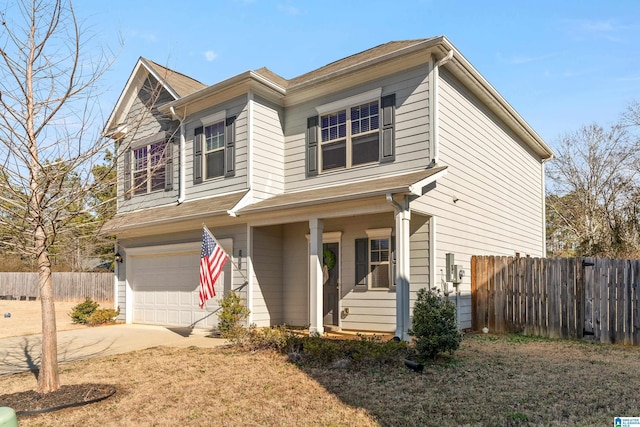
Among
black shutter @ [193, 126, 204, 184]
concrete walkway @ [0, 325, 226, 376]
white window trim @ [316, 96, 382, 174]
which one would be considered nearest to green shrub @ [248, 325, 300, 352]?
concrete walkway @ [0, 325, 226, 376]

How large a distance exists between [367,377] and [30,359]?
20.9 ft

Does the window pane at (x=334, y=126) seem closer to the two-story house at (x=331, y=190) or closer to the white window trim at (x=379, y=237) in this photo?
the two-story house at (x=331, y=190)

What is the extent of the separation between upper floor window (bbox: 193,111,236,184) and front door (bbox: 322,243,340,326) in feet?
10.1

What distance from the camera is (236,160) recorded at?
11.4m

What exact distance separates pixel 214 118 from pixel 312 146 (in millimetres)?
2785

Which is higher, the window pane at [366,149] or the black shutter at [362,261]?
the window pane at [366,149]

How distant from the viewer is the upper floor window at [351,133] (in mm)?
9992

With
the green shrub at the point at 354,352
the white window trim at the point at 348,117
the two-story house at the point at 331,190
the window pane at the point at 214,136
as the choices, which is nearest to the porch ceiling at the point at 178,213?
the two-story house at the point at 331,190

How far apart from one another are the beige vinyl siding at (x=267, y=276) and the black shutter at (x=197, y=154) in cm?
251

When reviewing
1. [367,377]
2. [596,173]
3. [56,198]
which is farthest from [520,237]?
[596,173]

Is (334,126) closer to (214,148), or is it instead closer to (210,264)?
(214,148)

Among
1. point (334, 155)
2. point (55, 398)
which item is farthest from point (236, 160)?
point (55, 398)

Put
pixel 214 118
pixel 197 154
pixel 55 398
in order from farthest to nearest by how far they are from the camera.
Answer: pixel 197 154 < pixel 214 118 < pixel 55 398

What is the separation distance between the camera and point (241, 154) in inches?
443
